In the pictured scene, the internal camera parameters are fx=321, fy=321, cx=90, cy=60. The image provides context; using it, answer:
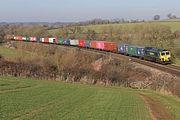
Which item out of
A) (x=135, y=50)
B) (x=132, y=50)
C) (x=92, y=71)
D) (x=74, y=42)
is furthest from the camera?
(x=74, y=42)

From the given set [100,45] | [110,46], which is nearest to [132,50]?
[110,46]

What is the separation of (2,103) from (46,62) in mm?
43670

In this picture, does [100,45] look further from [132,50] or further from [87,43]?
[132,50]

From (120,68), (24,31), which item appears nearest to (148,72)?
(120,68)

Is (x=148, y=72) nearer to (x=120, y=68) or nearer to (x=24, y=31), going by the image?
(x=120, y=68)

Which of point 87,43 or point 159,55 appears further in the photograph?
point 87,43

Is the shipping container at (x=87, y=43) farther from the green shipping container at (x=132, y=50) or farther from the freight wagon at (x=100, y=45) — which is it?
the green shipping container at (x=132, y=50)

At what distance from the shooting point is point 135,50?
Answer: 6544 centimetres

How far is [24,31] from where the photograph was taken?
621 feet

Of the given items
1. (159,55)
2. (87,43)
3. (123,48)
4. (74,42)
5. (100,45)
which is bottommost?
(159,55)

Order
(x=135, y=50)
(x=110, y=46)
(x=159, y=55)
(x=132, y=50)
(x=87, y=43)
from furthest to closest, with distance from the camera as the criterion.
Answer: (x=87, y=43), (x=110, y=46), (x=132, y=50), (x=135, y=50), (x=159, y=55)

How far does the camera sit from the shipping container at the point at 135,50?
6260cm

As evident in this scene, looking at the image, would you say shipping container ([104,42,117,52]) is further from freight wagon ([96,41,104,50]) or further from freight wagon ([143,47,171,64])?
freight wagon ([143,47,171,64])

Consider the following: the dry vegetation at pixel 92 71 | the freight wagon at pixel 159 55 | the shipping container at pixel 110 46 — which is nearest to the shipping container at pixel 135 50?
the freight wagon at pixel 159 55
